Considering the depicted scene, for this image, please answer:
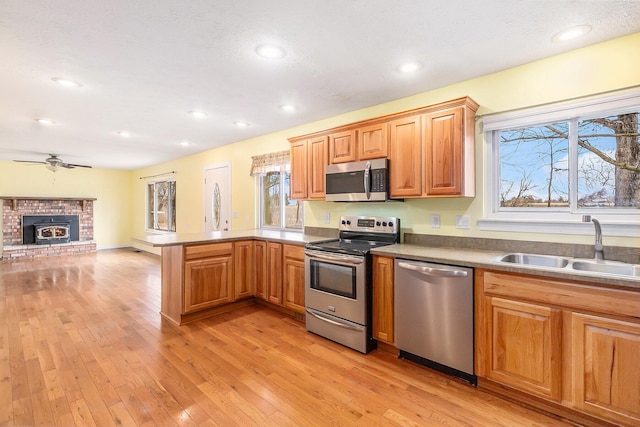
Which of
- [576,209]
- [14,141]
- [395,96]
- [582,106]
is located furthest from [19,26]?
[14,141]

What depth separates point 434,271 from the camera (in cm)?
219

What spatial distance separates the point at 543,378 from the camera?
1798 millimetres

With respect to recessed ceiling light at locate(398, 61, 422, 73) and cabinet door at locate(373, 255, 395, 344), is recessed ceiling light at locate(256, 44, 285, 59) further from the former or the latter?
cabinet door at locate(373, 255, 395, 344)

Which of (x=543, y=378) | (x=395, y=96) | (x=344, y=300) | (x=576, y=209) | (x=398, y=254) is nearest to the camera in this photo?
(x=543, y=378)

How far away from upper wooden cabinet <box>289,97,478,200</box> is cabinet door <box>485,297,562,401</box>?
957 mm

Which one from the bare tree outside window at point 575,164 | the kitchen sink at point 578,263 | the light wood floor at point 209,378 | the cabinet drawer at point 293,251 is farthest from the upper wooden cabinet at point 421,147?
the light wood floor at point 209,378

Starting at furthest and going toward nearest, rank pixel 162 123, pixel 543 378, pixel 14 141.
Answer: pixel 14 141
pixel 162 123
pixel 543 378

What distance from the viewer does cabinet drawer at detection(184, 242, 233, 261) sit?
320 cm

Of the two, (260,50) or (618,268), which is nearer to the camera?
(618,268)

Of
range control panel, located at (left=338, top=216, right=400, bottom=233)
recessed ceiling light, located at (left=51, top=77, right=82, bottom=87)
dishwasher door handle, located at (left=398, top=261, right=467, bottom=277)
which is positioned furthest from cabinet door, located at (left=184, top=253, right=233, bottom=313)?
dishwasher door handle, located at (left=398, top=261, right=467, bottom=277)

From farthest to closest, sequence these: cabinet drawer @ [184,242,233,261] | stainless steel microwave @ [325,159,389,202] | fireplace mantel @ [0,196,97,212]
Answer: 1. fireplace mantel @ [0,196,97,212]
2. cabinet drawer @ [184,242,233,261]
3. stainless steel microwave @ [325,159,389,202]

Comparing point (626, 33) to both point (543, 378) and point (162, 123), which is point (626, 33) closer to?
point (543, 378)

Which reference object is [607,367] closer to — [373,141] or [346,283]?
[346,283]

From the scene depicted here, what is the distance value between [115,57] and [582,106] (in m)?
3.49
